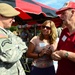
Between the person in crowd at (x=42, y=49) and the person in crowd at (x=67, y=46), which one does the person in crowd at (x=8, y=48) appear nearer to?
the person in crowd at (x=67, y=46)

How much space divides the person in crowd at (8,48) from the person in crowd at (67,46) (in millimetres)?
482

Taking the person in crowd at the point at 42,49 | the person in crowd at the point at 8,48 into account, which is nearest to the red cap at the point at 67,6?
the person in crowd at the point at 8,48

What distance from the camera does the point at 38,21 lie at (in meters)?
7.73

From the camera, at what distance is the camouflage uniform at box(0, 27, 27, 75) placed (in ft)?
7.22

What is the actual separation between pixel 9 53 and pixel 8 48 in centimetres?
5

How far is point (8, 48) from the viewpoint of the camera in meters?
2.21

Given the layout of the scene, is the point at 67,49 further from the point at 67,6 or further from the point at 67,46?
the point at 67,6

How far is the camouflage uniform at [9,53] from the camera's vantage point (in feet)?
7.22

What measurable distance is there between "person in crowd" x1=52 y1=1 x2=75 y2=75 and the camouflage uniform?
0.48m

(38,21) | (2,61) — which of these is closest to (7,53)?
(2,61)

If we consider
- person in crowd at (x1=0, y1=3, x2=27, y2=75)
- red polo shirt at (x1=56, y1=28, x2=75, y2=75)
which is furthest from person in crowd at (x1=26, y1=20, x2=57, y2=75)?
→ person in crowd at (x1=0, y1=3, x2=27, y2=75)

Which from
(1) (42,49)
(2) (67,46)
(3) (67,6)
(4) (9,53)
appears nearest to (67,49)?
(2) (67,46)

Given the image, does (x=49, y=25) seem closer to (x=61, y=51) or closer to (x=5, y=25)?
(x=61, y=51)

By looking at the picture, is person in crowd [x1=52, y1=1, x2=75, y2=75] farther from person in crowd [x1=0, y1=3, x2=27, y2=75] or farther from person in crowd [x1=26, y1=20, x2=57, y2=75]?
person in crowd [x1=26, y1=20, x2=57, y2=75]
